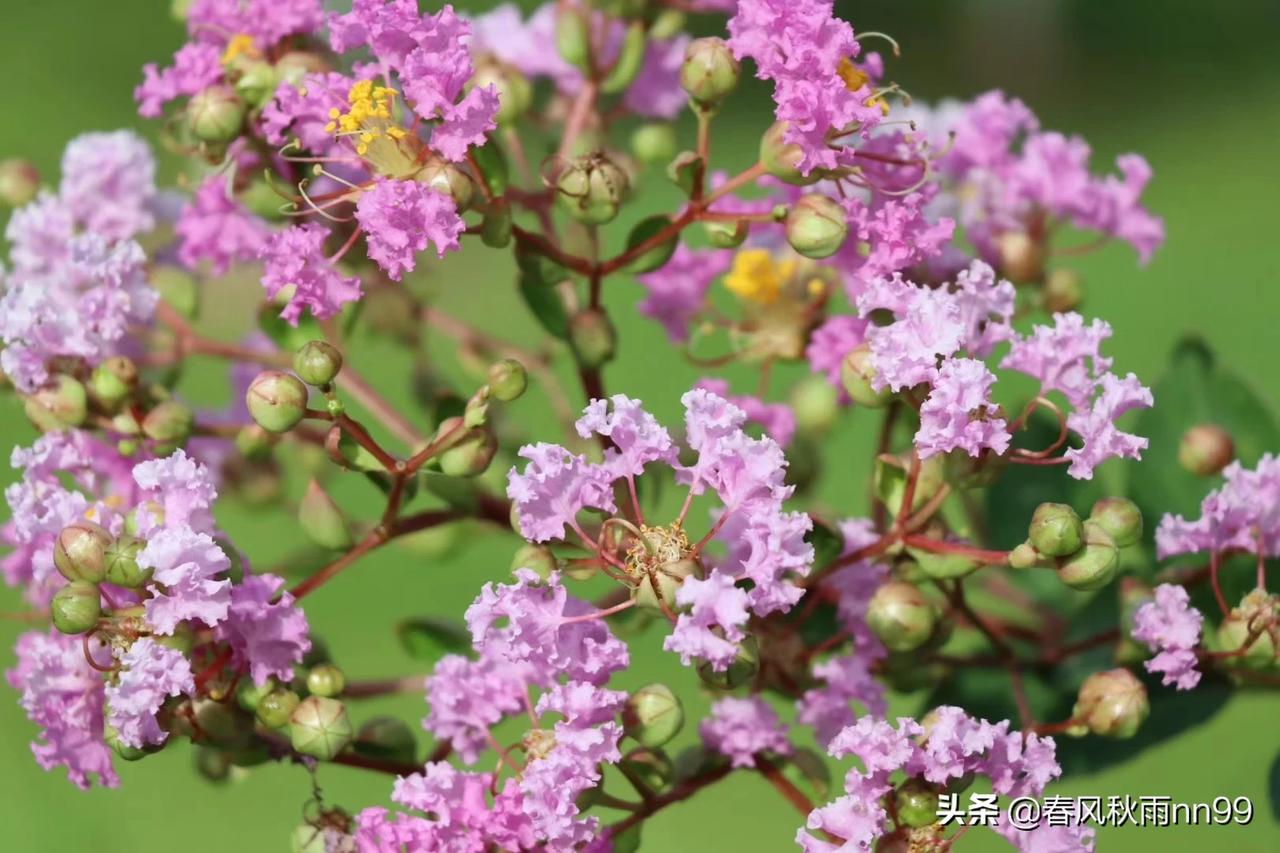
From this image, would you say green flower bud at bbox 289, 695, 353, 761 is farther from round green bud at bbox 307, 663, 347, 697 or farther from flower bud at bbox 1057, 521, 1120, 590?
flower bud at bbox 1057, 521, 1120, 590

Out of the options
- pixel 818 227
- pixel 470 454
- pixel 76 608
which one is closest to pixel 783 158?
pixel 818 227

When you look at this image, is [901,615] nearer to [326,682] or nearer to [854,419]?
[326,682]

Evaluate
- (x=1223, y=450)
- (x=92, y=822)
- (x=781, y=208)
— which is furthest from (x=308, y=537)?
(x=92, y=822)

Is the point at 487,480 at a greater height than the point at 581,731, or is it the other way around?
the point at 487,480

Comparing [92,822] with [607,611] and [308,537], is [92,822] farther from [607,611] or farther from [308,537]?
[607,611]

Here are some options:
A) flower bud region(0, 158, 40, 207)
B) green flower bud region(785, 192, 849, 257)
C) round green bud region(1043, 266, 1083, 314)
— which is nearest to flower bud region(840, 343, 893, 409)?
green flower bud region(785, 192, 849, 257)

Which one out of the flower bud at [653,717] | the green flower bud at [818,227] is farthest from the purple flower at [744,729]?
the green flower bud at [818,227]

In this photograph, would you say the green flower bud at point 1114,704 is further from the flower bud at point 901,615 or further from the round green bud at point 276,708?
the round green bud at point 276,708
